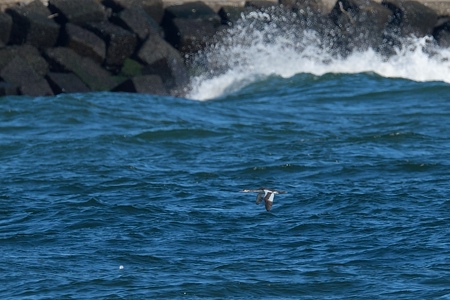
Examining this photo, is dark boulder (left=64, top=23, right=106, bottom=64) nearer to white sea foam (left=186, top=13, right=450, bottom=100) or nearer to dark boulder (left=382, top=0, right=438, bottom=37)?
white sea foam (left=186, top=13, right=450, bottom=100)

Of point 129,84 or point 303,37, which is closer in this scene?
point 129,84

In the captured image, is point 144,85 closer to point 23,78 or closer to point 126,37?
point 126,37

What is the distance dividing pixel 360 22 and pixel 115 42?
181 inches

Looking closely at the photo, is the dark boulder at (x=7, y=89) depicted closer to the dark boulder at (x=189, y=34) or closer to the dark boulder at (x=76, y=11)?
the dark boulder at (x=76, y=11)

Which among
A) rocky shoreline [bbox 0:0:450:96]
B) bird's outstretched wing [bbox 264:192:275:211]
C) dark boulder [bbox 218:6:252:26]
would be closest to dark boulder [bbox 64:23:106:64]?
rocky shoreline [bbox 0:0:450:96]

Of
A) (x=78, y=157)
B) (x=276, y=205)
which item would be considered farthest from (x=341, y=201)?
(x=78, y=157)

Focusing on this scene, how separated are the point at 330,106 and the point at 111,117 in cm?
302

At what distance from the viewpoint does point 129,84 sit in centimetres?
1623

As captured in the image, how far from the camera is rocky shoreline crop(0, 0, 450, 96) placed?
16.1 metres

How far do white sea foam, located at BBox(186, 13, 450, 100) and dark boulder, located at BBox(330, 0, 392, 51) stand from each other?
28 cm

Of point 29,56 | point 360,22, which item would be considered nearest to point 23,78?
point 29,56

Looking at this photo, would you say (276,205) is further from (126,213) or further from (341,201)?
(126,213)

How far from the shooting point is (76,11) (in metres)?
17.0

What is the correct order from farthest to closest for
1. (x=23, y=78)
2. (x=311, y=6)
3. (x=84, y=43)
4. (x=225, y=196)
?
(x=311, y=6)
(x=84, y=43)
(x=23, y=78)
(x=225, y=196)
